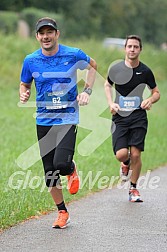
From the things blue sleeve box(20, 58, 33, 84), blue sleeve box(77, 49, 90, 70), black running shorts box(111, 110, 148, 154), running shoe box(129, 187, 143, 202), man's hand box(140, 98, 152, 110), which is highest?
blue sleeve box(77, 49, 90, 70)

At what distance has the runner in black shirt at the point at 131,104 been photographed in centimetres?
982

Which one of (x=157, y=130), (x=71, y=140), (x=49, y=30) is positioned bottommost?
(x=157, y=130)

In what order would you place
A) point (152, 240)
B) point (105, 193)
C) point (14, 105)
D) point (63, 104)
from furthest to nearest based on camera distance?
point (14, 105) < point (105, 193) < point (63, 104) < point (152, 240)

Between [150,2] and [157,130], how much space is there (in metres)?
58.1

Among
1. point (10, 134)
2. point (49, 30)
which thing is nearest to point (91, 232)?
point (49, 30)

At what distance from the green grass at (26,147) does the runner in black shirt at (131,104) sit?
3.16 ft

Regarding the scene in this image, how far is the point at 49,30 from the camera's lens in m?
7.82

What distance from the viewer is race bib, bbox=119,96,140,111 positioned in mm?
9884

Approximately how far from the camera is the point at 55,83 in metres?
7.91

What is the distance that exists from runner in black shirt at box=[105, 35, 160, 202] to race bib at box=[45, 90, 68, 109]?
1.94 meters

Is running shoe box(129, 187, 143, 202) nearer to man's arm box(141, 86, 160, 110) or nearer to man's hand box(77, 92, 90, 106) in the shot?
man's arm box(141, 86, 160, 110)

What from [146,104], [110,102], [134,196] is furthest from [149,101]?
[134,196]

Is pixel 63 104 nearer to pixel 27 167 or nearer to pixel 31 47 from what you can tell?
pixel 27 167

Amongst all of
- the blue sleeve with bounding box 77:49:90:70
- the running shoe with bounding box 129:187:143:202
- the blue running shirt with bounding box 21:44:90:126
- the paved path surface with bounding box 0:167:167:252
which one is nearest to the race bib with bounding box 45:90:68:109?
the blue running shirt with bounding box 21:44:90:126
